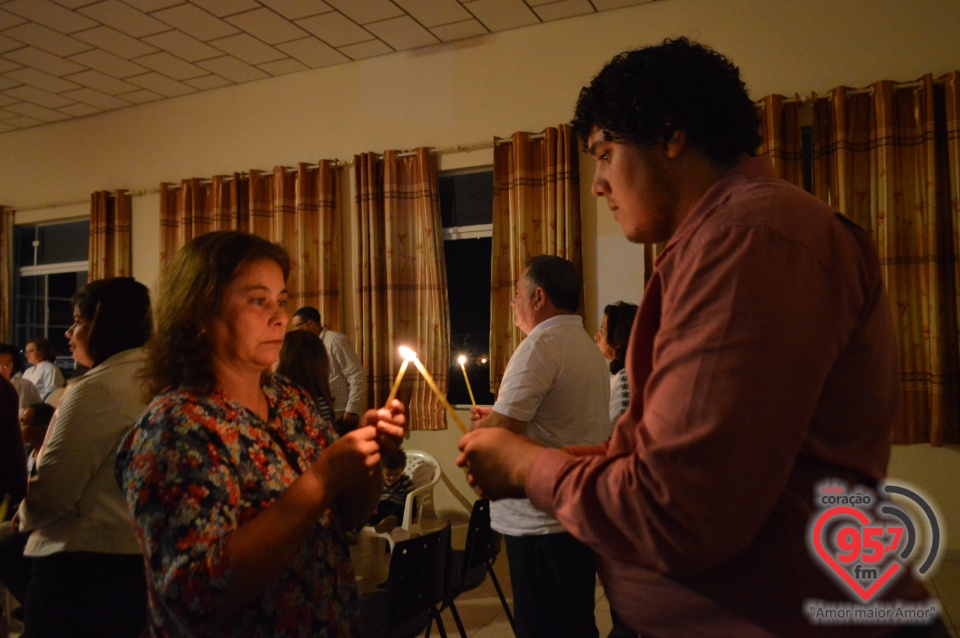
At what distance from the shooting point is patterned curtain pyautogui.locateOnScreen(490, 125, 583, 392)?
5086 mm

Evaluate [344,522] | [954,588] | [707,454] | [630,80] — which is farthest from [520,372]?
[954,588]

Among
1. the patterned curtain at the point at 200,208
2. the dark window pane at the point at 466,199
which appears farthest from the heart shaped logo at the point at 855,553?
the patterned curtain at the point at 200,208

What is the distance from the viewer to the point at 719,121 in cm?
100

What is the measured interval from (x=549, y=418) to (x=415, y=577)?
0.76 meters

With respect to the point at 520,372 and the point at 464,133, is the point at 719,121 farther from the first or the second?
the point at 464,133

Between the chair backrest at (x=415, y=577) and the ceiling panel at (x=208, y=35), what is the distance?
164 inches

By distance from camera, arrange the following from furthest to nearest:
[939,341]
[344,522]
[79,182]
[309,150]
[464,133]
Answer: [79,182] → [309,150] → [464,133] → [939,341] → [344,522]

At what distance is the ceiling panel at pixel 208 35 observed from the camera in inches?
198

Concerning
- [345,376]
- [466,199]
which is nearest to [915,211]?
[466,199]

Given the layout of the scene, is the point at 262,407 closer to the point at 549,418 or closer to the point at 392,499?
the point at 549,418

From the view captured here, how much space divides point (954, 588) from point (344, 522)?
4022mm

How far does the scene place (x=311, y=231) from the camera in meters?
6.12

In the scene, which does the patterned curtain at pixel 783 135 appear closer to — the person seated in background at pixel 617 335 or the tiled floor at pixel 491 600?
the person seated in background at pixel 617 335

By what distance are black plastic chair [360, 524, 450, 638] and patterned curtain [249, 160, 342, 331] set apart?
3.77 metres
